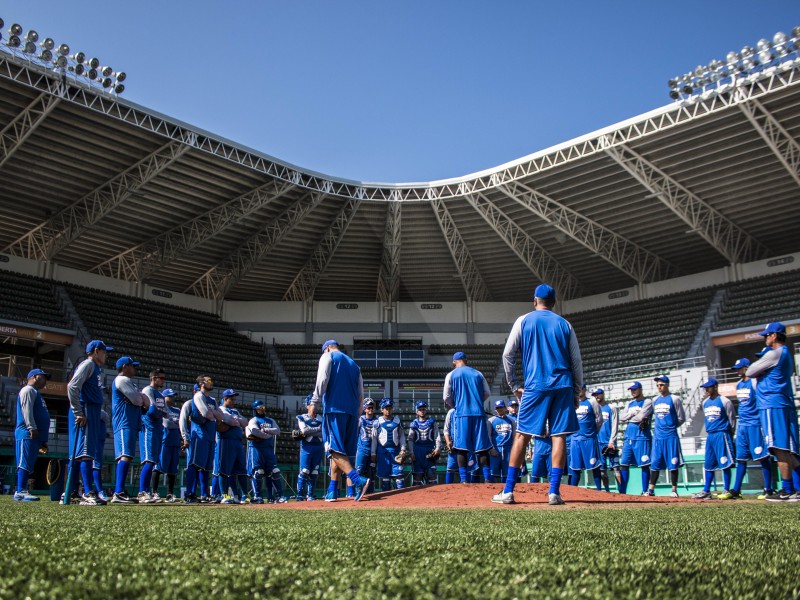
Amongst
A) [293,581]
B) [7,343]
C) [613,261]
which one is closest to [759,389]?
[293,581]

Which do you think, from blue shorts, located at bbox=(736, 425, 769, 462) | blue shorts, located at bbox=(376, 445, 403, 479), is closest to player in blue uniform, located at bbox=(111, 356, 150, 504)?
blue shorts, located at bbox=(376, 445, 403, 479)

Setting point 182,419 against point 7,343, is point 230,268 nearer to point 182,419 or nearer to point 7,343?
point 7,343

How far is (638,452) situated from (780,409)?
5.01m

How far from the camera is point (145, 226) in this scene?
→ 30906mm

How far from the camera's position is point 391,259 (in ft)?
113

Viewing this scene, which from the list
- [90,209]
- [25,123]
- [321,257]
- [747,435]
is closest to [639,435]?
[747,435]

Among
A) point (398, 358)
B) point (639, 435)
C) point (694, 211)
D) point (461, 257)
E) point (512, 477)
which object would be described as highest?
point (694, 211)

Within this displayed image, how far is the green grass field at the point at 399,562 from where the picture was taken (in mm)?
1818

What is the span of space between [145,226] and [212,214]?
3283 mm

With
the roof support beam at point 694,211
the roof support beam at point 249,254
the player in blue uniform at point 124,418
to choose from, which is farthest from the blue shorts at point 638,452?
the roof support beam at point 249,254

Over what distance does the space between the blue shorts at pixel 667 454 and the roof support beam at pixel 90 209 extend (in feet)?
61.1

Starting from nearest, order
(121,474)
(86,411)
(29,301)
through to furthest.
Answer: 1. (86,411)
2. (121,474)
3. (29,301)

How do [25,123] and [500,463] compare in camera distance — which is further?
[25,123]

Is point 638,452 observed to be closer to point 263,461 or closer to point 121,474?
point 263,461
